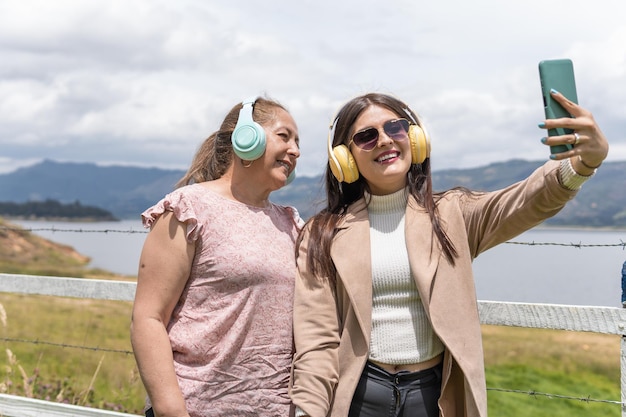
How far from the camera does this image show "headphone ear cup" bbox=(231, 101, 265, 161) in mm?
2775

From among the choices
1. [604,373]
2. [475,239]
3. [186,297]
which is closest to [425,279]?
[475,239]

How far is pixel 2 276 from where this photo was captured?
16.3ft

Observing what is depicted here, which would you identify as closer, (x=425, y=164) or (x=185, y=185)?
(x=425, y=164)

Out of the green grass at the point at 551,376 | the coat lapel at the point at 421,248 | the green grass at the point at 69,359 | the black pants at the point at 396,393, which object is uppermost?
the coat lapel at the point at 421,248

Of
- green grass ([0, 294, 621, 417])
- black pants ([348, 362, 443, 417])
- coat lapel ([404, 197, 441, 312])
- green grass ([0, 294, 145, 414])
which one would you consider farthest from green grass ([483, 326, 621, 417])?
coat lapel ([404, 197, 441, 312])

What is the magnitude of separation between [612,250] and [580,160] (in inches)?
62.6

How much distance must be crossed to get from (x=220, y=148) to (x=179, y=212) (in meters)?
0.45

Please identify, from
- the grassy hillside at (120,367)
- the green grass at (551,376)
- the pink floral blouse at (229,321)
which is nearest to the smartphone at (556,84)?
the pink floral blouse at (229,321)

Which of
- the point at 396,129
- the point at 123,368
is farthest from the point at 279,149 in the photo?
the point at 123,368

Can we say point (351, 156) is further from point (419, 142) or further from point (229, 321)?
point (229, 321)

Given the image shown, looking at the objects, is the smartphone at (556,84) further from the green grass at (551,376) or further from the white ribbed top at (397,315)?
the green grass at (551,376)

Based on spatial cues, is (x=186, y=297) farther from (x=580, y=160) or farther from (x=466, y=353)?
(x=580, y=160)

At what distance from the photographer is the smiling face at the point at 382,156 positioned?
110 inches

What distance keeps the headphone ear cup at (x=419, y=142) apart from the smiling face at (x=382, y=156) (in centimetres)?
2
